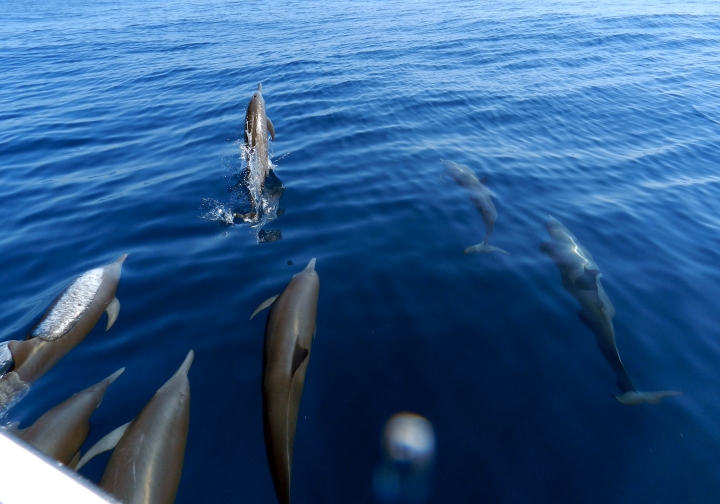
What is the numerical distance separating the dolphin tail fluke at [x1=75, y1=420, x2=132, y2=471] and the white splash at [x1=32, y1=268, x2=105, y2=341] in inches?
87.6

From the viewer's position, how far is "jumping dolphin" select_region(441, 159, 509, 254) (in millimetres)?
8469

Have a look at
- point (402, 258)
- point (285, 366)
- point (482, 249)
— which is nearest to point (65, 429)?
point (285, 366)

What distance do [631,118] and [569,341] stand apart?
41.8 ft

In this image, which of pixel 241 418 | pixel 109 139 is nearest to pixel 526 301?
pixel 241 418

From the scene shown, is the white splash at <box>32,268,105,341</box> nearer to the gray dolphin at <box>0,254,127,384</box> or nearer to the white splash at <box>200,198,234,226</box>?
the gray dolphin at <box>0,254,127,384</box>

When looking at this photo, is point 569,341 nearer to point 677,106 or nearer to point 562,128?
point 562,128

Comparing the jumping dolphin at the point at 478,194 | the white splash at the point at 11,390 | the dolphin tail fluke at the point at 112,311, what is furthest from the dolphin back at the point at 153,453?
the jumping dolphin at the point at 478,194

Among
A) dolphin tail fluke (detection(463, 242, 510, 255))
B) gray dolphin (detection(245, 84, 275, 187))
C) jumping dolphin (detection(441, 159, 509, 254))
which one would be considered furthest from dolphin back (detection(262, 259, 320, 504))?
gray dolphin (detection(245, 84, 275, 187))

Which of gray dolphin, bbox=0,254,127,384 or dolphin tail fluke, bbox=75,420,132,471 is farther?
gray dolphin, bbox=0,254,127,384

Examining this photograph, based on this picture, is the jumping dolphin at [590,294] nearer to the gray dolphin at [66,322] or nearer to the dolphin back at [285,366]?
the dolphin back at [285,366]

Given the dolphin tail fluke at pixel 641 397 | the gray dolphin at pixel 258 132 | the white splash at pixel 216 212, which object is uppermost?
the gray dolphin at pixel 258 132

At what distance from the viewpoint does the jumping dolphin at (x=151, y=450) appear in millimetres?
4113

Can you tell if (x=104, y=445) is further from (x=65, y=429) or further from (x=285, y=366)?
(x=285, y=366)

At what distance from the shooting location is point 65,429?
195 inches
